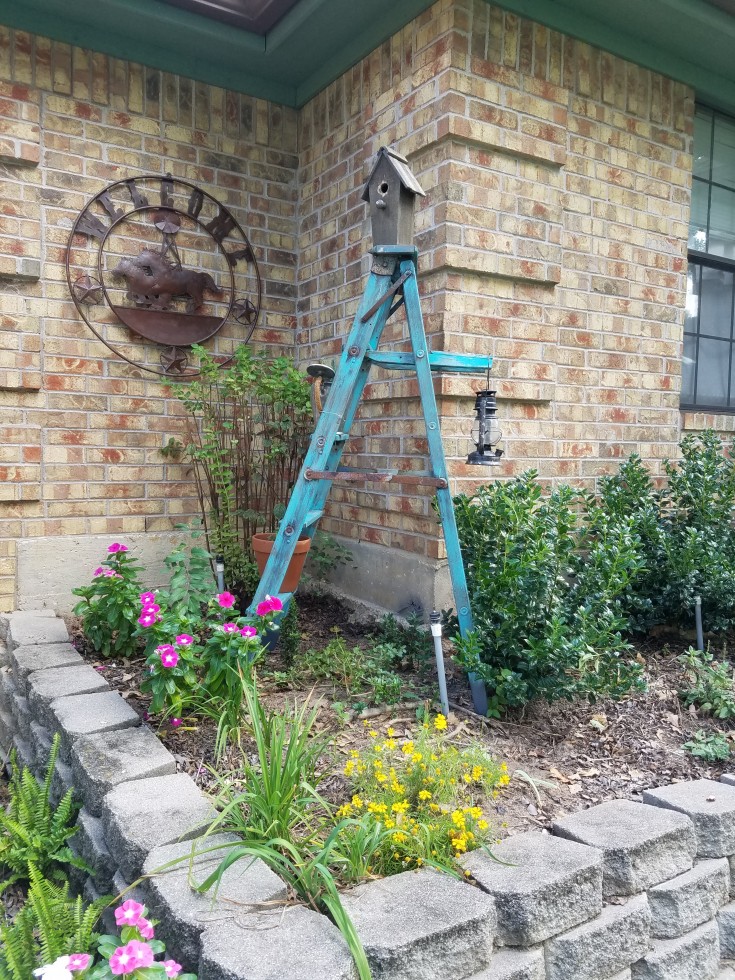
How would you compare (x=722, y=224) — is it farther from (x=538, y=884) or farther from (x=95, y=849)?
(x=95, y=849)

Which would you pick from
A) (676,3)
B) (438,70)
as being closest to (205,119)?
(438,70)

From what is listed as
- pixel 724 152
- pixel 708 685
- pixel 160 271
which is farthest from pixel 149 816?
pixel 724 152

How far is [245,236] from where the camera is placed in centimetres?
435

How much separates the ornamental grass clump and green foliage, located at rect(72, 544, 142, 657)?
1.24 meters

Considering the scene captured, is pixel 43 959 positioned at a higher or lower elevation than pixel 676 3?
lower

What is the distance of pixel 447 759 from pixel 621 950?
0.63 m

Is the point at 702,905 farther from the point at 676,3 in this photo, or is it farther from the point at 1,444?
the point at 676,3

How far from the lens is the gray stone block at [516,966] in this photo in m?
1.65

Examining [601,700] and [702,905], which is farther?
[601,700]

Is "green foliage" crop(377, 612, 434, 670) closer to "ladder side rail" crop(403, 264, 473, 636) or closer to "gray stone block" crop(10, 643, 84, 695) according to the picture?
"ladder side rail" crop(403, 264, 473, 636)

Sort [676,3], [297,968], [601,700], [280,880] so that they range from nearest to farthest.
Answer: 1. [297,968]
2. [280,880]
3. [601,700]
4. [676,3]

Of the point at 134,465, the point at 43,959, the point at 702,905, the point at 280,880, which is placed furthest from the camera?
the point at 134,465

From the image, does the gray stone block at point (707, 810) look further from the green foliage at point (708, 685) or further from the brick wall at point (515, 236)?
the brick wall at point (515, 236)

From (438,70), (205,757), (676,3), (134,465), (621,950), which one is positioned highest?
(676,3)
